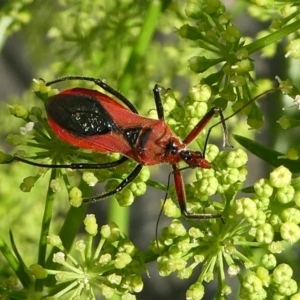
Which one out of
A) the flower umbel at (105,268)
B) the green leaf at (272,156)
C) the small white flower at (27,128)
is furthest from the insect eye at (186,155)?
the small white flower at (27,128)

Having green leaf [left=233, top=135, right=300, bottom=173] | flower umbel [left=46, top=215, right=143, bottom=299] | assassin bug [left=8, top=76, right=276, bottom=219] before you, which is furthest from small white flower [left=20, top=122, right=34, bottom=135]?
green leaf [left=233, top=135, right=300, bottom=173]

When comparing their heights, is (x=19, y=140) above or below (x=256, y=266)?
above

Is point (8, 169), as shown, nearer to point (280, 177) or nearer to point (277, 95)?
point (277, 95)

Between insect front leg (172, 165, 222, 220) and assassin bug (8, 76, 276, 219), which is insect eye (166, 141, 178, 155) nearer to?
assassin bug (8, 76, 276, 219)

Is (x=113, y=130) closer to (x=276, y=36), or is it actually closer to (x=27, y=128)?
(x=27, y=128)

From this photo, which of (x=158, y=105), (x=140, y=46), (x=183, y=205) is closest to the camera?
(x=183, y=205)

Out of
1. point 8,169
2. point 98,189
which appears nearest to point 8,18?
point 8,169

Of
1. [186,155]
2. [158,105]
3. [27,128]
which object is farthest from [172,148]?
[27,128]

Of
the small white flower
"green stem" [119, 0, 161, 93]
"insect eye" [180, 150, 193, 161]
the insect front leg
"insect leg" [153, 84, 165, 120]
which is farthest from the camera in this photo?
"green stem" [119, 0, 161, 93]

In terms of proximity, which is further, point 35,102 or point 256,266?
point 35,102
